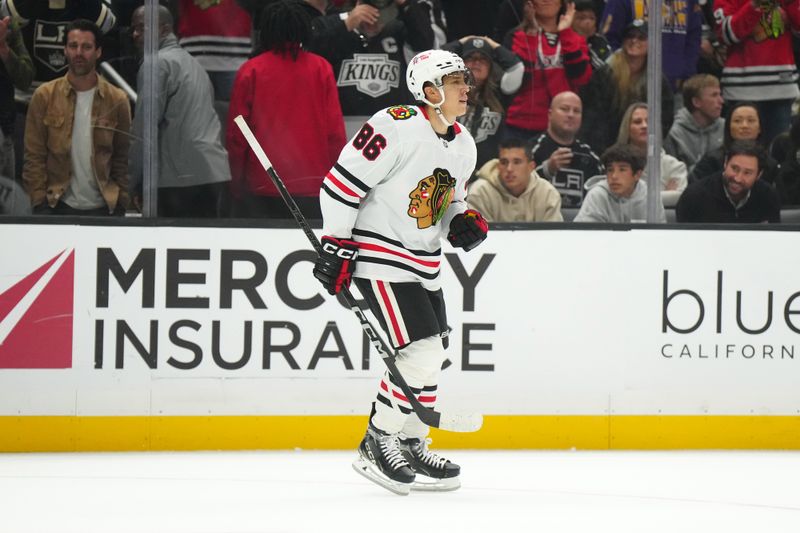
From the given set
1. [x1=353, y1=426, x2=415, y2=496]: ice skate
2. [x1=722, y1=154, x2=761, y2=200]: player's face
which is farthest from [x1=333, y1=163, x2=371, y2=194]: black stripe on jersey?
[x1=722, y1=154, x2=761, y2=200]: player's face

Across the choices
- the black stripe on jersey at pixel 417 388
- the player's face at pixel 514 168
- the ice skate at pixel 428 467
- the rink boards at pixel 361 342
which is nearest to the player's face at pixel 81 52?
the rink boards at pixel 361 342

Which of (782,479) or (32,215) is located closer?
(782,479)

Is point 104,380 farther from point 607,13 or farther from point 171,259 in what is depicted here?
point 607,13

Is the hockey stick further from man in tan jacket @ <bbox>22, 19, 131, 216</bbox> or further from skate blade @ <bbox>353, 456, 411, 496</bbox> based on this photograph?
man in tan jacket @ <bbox>22, 19, 131, 216</bbox>

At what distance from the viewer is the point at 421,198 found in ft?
11.4

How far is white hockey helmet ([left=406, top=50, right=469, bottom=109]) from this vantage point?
346 cm

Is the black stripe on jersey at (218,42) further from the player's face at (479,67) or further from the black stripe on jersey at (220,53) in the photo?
the player's face at (479,67)

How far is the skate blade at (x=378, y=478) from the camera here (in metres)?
3.53

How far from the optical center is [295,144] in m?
4.34

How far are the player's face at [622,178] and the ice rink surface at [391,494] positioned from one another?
96cm

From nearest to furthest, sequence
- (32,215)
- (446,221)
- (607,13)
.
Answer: (446,221), (32,215), (607,13)

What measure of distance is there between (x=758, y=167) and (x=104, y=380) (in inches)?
99.8

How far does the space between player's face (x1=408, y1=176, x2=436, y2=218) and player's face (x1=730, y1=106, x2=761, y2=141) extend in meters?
1.61

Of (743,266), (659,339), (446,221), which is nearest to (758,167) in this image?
(743,266)
